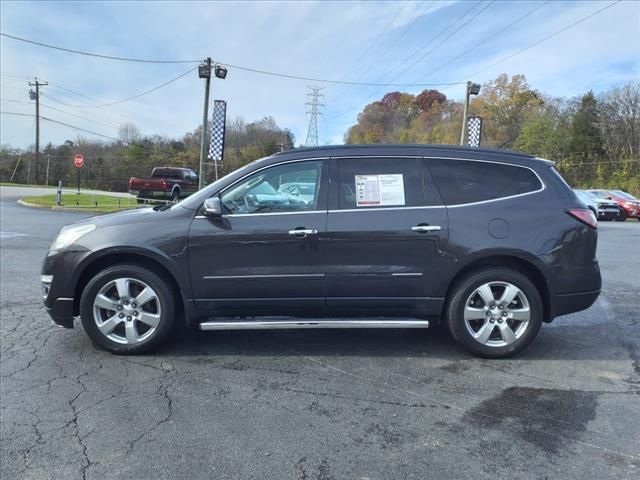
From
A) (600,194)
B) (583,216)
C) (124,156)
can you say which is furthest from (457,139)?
(583,216)

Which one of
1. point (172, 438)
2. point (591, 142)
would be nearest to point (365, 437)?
point (172, 438)

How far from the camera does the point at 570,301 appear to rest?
13.7 ft

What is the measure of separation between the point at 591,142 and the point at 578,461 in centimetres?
5128

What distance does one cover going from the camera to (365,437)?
293cm

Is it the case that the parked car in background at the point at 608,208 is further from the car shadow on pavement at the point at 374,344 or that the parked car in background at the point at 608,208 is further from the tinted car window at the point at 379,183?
the tinted car window at the point at 379,183

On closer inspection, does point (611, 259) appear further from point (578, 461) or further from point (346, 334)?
point (578, 461)

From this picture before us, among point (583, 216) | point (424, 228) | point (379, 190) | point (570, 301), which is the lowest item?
point (570, 301)

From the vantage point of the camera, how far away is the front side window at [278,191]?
417 cm

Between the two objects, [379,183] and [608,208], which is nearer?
[379,183]

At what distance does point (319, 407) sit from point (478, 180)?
7.78 ft

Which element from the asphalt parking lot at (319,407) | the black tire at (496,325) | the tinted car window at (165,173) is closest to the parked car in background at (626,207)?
the tinted car window at (165,173)

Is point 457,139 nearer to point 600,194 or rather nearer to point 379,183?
point 600,194

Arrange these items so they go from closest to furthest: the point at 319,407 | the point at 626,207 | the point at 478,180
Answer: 1. the point at 319,407
2. the point at 478,180
3. the point at 626,207

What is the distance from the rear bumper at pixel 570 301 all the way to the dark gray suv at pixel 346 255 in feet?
0.03
